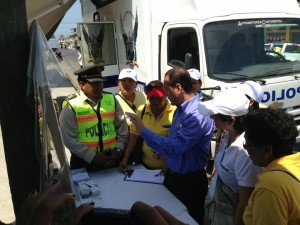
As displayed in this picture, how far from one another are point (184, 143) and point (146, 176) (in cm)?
51

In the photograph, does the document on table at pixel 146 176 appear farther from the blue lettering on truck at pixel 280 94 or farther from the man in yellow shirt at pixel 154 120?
the blue lettering on truck at pixel 280 94

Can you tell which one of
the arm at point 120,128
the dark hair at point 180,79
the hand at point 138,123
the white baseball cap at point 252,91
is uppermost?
the dark hair at point 180,79

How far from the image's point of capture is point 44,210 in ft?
2.40

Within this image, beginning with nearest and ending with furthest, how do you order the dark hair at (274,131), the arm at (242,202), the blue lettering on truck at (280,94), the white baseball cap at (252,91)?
the dark hair at (274,131) < the arm at (242,202) < the white baseball cap at (252,91) < the blue lettering on truck at (280,94)

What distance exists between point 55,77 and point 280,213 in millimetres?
1073

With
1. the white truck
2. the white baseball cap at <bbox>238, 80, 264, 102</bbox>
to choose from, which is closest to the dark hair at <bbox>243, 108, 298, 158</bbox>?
the white baseball cap at <bbox>238, 80, 264, 102</bbox>

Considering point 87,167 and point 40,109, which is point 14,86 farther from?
point 87,167

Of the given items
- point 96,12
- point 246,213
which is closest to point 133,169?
point 246,213

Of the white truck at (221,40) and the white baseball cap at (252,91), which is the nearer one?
the white baseball cap at (252,91)

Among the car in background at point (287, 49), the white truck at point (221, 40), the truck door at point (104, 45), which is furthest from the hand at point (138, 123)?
the truck door at point (104, 45)

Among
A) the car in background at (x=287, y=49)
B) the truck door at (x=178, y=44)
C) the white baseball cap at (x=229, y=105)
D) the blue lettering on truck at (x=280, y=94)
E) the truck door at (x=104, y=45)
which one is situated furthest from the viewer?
the truck door at (x=104, y=45)

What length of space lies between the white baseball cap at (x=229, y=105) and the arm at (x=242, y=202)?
428 millimetres

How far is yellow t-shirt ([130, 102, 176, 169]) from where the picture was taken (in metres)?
2.82

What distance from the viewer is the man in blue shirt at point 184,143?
2277 millimetres
